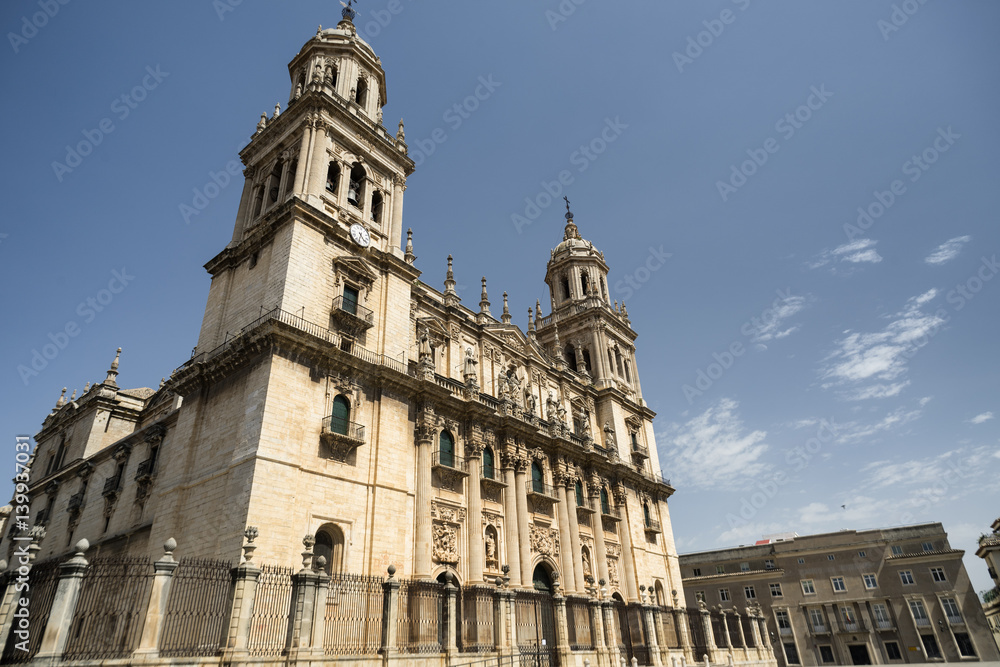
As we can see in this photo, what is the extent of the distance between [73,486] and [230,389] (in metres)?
16.5

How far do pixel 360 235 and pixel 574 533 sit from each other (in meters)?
17.2

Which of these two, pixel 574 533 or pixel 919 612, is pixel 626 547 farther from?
pixel 919 612

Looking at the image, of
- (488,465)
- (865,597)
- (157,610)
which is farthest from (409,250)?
(865,597)

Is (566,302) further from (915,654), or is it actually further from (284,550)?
(915,654)

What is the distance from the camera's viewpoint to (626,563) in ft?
105

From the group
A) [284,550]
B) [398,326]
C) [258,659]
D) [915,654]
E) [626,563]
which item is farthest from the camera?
[915,654]

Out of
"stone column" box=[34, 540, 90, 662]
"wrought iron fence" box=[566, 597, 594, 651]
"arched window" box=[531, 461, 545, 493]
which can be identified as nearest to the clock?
"arched window" box=[531, 461, 545, 493]

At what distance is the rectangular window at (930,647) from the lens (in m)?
41.5

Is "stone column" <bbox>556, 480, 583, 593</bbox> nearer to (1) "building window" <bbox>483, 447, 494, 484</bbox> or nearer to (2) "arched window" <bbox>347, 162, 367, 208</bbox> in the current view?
(1) "building window" <bbox>483, 447, 494, 484</bbox>

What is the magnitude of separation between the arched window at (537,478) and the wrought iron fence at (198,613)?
1558cm

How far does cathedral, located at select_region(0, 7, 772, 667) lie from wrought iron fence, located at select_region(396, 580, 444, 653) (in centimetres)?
130

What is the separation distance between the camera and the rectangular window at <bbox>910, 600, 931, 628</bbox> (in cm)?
4222

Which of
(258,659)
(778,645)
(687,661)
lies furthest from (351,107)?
(778,645)

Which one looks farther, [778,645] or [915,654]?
[778,645]
